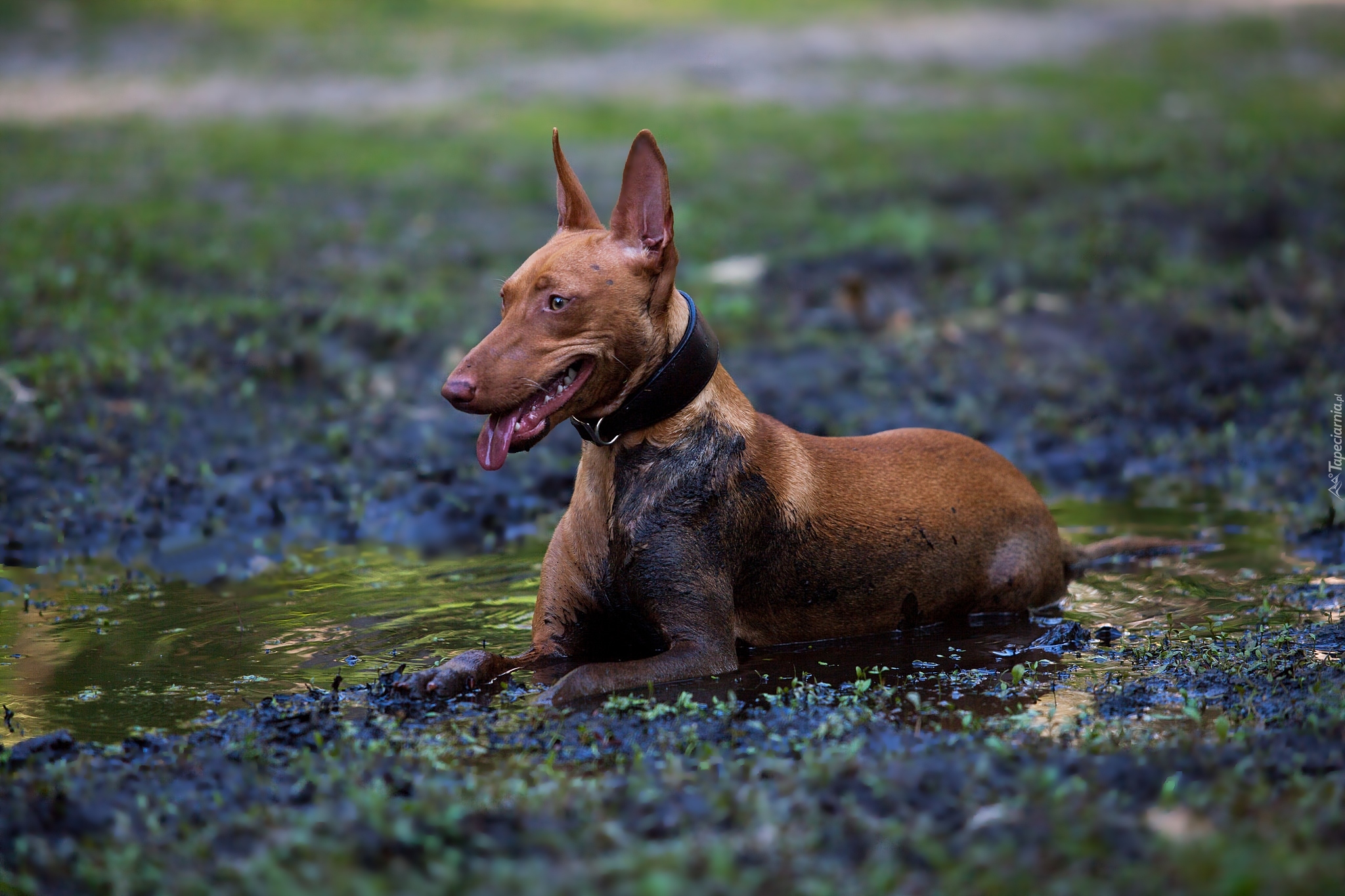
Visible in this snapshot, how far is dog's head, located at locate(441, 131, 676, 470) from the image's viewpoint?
4805 mm

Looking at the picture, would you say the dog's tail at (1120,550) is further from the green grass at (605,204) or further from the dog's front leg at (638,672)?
the green grass at (605,204)

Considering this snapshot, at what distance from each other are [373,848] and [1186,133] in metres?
14.4

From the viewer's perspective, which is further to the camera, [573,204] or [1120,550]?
[1120,550]

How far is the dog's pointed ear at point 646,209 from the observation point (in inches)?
→ 193

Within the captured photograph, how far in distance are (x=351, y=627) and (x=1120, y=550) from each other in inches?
146

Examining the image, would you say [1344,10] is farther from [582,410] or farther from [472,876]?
[472,876]

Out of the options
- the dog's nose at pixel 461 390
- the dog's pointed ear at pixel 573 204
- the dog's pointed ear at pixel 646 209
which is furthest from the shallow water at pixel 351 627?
the dog's pointed ear at pixel 573 204

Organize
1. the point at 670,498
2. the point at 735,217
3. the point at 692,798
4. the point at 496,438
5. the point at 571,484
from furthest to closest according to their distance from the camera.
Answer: the point at 735,217
the point at 571,484
the point at 670,498
the point at 496,438
the point at 692,798

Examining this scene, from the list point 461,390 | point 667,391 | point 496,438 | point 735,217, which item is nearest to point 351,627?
point 496,438

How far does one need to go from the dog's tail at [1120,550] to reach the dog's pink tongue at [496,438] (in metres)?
Answer: 3.00

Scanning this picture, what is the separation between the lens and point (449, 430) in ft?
28.5

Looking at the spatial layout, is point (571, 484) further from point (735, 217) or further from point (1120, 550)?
point (735, 217)

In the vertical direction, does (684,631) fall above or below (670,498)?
below

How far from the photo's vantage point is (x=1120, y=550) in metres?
6.84
